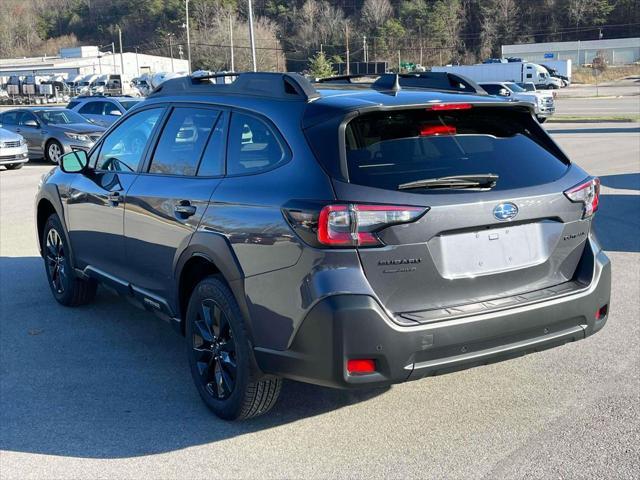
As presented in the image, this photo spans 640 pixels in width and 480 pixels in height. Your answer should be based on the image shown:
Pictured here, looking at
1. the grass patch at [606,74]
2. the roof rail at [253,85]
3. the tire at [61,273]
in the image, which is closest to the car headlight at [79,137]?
the tire at [61,273]

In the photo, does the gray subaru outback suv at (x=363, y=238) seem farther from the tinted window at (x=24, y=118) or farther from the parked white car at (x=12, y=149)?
the tinted window at (x=24, y=118)

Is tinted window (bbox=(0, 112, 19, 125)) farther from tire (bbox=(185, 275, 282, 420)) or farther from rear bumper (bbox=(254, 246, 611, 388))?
rear bumper (bbox=(254, 246, 611, 388))

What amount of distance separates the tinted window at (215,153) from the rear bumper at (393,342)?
3.70ft

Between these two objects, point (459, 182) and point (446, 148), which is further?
point (446, 148)

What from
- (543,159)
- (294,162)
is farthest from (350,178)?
(543,159)

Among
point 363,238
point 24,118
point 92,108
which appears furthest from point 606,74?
point 363,238

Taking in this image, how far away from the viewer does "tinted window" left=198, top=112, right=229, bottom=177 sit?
4242 mm

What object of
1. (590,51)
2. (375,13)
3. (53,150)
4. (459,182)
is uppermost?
(375,13)

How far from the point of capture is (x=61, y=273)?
6.50 meters

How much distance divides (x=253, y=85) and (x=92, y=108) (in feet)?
70.0

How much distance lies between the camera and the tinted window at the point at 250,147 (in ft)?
12.7

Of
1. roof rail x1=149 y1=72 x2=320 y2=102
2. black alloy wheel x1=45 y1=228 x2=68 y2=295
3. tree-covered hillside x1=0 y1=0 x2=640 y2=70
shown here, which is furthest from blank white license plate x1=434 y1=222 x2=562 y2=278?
tree-covered hillside x1=0 y1=0 x2=640 y2=70

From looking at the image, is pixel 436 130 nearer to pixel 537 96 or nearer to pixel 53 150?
pixel 53 150

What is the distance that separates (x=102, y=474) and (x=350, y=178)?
188cm
